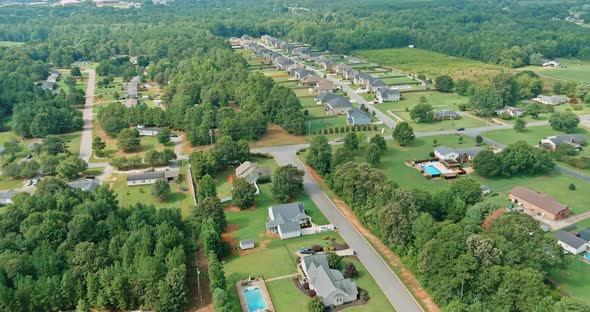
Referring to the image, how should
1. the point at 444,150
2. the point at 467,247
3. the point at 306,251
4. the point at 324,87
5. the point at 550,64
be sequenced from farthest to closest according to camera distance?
1. the point at 550,64
2. the point at 324,87
3. the point at 444,150
4. the point at 306,251
5. the point at 467,247

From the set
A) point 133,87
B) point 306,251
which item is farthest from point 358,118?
point 133,87

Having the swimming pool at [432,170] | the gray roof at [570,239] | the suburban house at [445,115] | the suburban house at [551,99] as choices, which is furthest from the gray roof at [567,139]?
the gray roof at [570,239]

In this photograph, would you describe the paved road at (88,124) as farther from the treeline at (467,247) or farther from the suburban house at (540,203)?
the suburban house at (540,203)

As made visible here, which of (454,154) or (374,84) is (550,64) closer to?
(374,84)

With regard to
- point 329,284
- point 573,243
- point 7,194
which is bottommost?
point 7,194

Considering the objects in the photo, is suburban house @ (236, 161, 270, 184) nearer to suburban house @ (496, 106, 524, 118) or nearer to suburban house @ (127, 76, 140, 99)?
suburban house @ (496, 106, 524, 118)

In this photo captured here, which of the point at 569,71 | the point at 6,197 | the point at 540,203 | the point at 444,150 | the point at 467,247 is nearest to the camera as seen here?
the point at 467,247
